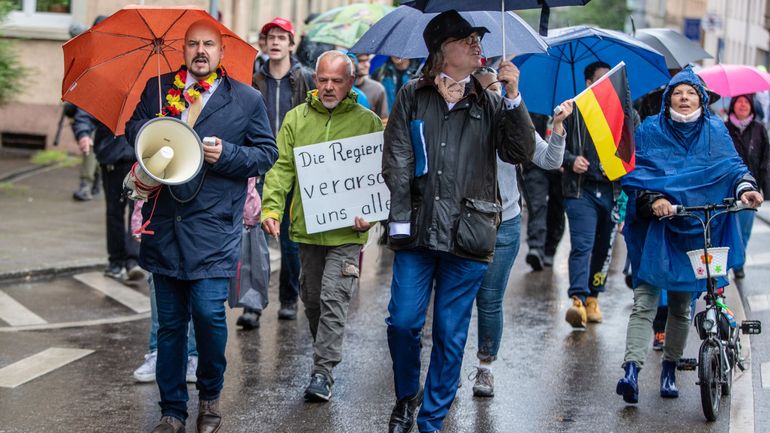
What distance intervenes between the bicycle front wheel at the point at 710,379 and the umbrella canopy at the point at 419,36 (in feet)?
6.10

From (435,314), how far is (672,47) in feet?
19.6

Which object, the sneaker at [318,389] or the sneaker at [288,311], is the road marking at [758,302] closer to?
the sneaker at [288,311]

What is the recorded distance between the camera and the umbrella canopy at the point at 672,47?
11672mm

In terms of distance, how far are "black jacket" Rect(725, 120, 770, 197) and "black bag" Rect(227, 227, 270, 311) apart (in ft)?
16.1

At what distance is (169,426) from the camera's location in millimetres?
6949

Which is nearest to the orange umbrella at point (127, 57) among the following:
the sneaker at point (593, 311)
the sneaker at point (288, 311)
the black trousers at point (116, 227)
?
the sneaker at point (288, 311)

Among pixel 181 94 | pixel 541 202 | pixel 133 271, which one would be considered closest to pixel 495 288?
pixel 181 94

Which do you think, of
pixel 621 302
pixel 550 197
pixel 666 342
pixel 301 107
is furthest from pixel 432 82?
pixel 550 197

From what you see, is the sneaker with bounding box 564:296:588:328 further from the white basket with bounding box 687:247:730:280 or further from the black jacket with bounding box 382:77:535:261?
the black jacket with bounding box 382:77:535:261

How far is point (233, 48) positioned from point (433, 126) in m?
1.27

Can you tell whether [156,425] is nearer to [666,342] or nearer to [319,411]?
[319,411]

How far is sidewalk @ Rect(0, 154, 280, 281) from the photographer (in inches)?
480

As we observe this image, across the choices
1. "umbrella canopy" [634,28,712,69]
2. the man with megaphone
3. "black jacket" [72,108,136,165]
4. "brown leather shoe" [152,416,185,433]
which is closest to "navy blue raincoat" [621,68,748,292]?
the man with megaphone

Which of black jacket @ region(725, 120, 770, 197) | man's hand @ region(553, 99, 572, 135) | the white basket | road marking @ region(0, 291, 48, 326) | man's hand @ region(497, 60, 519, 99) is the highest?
man's hand @ region(497, 60, 519, 99)
